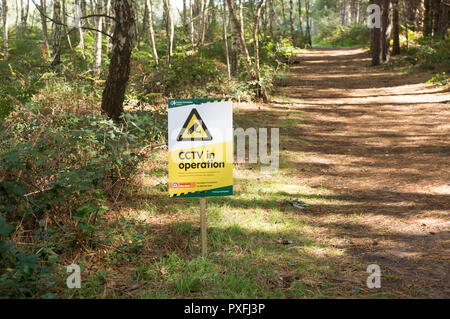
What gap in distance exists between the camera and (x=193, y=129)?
4176 millimetres

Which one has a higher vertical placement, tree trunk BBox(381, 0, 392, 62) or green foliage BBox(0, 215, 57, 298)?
tree trunk BBox(381, 0, 392, 62)

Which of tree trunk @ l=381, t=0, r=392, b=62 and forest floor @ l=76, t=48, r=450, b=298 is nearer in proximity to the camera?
forest floor @ l=76, t=48, r=450, b=298

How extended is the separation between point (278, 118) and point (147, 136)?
464cm

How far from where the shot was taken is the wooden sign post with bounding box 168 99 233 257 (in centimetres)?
415

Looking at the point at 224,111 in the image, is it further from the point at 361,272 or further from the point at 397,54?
the point at 397,54

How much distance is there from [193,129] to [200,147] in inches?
8.1

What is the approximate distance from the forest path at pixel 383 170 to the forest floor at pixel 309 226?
0.02 m

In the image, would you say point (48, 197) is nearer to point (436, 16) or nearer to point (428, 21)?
point (436, 16)

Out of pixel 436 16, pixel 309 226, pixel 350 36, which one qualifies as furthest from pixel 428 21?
pixel 309 226

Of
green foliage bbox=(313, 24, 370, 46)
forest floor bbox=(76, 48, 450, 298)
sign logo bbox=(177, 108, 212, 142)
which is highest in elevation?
green foliage bbox=(313, 24, 370, 46)

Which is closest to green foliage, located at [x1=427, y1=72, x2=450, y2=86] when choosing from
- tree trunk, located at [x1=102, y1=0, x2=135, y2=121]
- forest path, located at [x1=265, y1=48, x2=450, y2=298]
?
forest path, located at [x1=265, y1=48, x2=450, y2=298]

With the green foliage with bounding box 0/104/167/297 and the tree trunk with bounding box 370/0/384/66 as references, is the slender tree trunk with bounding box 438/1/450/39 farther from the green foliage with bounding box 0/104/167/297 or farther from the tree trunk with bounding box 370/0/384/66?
the green foliage with bounding box 0/104/167/297

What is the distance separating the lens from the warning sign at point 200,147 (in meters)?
4.14
